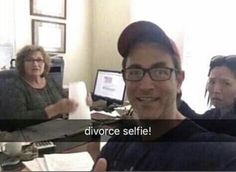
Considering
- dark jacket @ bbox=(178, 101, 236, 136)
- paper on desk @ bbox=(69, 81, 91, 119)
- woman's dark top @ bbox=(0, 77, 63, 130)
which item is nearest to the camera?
dark jacket @ bbox=(178, 101, 236, 136)

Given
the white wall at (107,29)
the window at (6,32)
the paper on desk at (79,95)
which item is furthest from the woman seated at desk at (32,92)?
the white wall at (107,29)

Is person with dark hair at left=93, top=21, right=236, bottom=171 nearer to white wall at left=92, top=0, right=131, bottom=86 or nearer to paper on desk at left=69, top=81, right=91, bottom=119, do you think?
paper on desk at left=69, top=81, right=91, bottom=119

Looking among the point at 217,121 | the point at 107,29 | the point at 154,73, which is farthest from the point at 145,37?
the point at 107,29

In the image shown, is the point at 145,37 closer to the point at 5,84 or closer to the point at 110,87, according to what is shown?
the point at 5,84

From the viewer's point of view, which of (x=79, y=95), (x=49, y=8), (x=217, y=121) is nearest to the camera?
(x=217, y=121)

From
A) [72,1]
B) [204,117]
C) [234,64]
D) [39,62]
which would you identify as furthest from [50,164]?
[72,1]

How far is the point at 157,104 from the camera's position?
2.60 ft

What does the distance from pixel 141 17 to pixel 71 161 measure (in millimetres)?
2177

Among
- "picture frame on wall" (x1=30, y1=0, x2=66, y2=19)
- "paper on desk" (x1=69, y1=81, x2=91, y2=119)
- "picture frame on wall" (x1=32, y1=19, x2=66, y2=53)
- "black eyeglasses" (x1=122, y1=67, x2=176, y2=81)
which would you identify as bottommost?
"paper on desk" (x1=69, y1=81, x2=91, y2=119)

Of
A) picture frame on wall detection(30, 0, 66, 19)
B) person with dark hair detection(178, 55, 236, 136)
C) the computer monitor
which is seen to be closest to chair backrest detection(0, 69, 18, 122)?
the computer monitor

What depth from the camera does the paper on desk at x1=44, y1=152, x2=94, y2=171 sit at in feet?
3.36

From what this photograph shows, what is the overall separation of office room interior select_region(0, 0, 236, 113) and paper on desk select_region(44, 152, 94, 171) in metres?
1.27

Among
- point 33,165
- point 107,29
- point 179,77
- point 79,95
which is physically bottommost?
point 33,165

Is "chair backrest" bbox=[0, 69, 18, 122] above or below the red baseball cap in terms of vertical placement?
below
